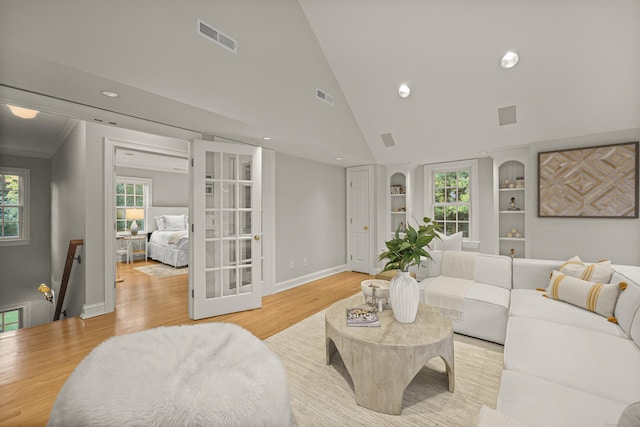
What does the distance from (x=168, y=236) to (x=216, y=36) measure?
488 centimetres

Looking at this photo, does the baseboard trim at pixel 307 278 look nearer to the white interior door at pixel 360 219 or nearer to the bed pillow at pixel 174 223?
the white interior door at pixel 360 219

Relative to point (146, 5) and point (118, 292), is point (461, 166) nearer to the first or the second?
point (146, 5)

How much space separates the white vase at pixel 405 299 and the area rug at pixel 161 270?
15.3 feet

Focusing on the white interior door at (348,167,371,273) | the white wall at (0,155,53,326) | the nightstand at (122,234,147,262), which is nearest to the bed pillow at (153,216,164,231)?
the nightstand at (122,234,147,262)

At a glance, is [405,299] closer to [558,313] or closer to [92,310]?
[558,313]

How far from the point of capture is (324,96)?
12.0ft

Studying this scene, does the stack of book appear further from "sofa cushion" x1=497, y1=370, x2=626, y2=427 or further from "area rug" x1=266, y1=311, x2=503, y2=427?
"sofa cushion" x1=497, y1=370, x2=626, y2=427

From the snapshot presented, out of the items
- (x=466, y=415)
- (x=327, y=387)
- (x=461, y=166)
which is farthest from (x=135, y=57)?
(x=461, y=166)

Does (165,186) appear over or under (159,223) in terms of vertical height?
over

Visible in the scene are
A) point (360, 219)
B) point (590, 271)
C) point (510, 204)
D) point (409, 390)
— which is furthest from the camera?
point (360, 219)

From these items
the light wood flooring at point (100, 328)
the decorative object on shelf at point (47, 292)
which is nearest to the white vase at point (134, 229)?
the decorative object on shelf at point (47, 292)

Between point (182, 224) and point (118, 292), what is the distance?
3189 mm

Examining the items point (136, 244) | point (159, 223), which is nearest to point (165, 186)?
point (159, 223)

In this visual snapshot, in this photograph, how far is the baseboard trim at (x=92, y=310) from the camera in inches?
120
